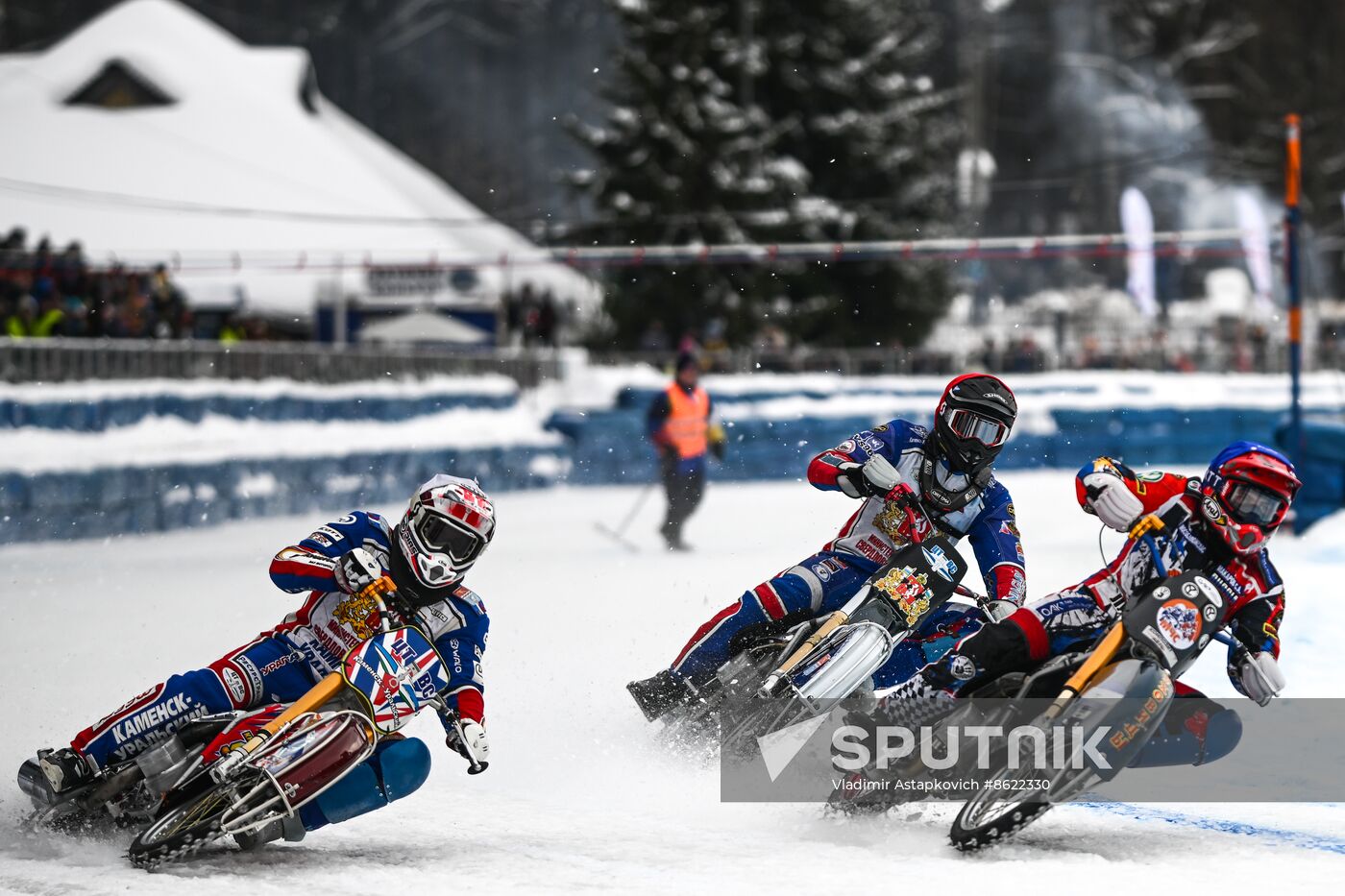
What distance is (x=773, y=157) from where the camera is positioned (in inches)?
1373

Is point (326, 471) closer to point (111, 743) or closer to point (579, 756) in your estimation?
point (579, 756)

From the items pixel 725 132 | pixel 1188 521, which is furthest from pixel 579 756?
pixel 725 132

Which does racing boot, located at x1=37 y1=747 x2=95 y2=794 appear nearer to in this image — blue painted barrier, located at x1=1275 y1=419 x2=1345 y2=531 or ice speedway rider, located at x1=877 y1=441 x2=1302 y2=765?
ice speedway rider, located at x1=877 y1=441 x2=1302 y2=765

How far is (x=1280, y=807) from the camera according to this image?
6.42 metres

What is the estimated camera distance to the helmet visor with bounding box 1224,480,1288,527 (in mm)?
5562

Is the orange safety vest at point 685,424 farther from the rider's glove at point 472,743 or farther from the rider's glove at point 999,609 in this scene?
the rider's glove at point 472,743

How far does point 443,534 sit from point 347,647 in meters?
0.58

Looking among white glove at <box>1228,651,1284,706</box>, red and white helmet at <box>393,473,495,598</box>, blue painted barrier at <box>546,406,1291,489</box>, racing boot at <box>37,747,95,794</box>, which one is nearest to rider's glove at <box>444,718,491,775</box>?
red and white helmet at <box>393,473,495,598</box>

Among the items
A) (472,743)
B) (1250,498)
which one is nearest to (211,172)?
(472,743)

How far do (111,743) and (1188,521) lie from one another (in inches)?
151

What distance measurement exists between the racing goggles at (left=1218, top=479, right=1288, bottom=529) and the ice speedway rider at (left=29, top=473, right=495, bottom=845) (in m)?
2.59

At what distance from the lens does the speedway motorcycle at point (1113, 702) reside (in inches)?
211

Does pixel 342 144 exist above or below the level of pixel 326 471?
above

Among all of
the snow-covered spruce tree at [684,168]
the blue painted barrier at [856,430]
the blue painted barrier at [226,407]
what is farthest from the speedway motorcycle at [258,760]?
the snow-covered spruce tree at [684,168]
